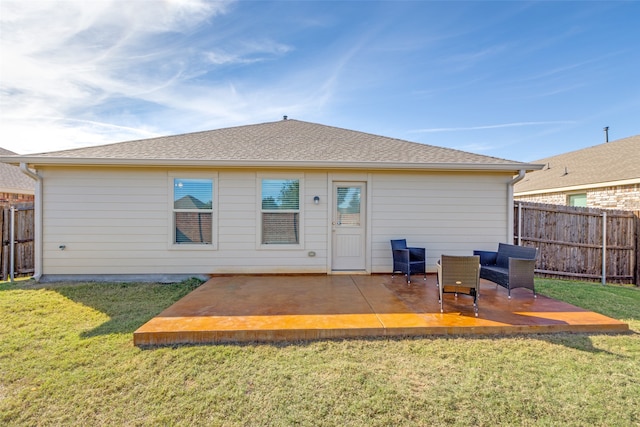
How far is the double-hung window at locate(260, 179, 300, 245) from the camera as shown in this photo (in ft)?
20.1

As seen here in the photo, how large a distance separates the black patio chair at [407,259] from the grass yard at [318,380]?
2350mm

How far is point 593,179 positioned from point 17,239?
17.7 m

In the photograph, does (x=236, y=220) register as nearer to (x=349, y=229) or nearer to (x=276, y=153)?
(x=276, y=153)

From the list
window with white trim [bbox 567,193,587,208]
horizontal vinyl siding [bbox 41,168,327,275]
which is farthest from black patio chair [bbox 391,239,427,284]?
window with white trim [bbox 567,193,587,208]

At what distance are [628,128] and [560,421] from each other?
25.4 metres

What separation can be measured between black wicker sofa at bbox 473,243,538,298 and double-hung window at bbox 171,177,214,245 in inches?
225

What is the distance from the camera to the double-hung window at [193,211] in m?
6.00

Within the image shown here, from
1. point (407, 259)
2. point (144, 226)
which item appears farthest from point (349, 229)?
point (144, 226)

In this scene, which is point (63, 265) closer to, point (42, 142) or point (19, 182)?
point (19, 182)

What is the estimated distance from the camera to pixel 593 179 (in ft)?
33.2

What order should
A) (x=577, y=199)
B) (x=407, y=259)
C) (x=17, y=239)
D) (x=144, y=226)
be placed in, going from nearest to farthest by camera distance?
(x=407, y=259) < (x=144, y=226) < (x=17, y=239) < (x=577, y=199)

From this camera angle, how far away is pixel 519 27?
7.83 meters

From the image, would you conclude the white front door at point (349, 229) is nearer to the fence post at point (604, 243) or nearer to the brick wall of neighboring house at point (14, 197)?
the fence post at point (604, 243)

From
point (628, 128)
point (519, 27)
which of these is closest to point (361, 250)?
point (519, 27)
